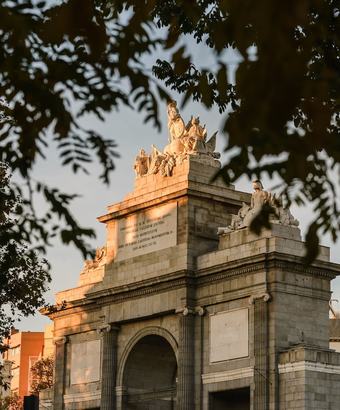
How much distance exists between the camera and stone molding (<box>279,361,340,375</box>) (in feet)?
129

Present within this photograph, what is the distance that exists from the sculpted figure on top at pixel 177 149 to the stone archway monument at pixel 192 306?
0.05m

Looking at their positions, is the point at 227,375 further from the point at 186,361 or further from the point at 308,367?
the point at 308,367

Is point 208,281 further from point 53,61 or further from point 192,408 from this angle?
point 53,61

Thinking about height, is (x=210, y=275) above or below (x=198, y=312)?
above

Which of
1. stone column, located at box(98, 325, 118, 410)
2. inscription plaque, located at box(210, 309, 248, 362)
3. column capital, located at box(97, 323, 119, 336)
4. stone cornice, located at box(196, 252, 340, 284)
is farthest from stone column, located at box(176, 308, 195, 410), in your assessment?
column capital, located at box(97, 323, 119, 336)

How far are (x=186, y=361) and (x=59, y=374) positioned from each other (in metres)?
9.36

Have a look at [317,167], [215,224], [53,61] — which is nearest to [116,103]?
[53,61]

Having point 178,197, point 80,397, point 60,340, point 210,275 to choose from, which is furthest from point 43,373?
point 210,275

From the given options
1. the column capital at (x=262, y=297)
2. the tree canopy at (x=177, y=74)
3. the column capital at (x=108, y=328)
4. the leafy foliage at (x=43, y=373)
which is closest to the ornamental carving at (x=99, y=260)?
the column capital at (x=108, y=328)

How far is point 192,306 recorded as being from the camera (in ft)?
143

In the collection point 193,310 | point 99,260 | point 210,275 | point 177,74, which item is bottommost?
point 177,74

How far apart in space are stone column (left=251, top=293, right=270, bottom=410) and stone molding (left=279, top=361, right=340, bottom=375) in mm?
658

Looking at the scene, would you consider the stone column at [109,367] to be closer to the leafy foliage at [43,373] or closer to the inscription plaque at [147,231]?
the inscription plaque at [147,231]

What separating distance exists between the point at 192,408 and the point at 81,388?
7.94 metres
